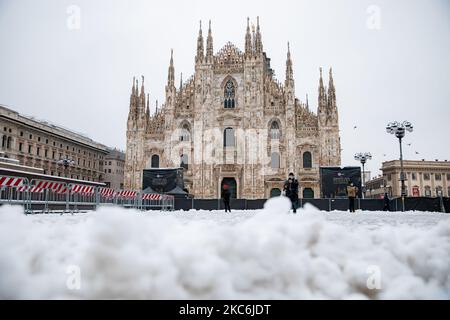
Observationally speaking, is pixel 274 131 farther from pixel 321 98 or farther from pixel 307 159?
pixel 321 98

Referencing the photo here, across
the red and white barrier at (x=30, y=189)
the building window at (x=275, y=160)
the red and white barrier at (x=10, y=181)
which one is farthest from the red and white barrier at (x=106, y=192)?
the building window at (x=275, y=160)

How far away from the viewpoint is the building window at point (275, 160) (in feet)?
119

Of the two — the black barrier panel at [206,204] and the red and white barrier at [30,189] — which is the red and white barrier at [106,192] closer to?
the red and white barrier at [30,189]

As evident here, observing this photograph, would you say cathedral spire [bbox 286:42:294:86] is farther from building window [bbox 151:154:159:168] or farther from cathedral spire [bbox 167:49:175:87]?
building window [bbox 151:154:159:168]

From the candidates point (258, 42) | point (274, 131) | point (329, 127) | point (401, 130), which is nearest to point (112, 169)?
point (274, 131)

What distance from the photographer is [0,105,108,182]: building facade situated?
3944cm

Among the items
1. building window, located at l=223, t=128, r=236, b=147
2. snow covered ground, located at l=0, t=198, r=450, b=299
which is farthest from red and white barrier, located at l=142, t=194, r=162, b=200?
snow covered ground, located at l=0, t=198, r=450, b=299

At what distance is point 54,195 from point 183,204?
495 inches

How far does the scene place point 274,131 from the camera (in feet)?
122

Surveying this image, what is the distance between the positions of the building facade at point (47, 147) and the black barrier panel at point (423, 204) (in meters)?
35.3

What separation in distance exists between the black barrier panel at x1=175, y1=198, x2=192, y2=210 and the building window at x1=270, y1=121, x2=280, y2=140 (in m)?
13.8

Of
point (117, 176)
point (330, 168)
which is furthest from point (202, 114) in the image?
point (117, 176)

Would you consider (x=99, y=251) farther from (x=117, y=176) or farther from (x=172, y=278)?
(x=117, y=176)

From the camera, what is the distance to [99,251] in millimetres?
1661
